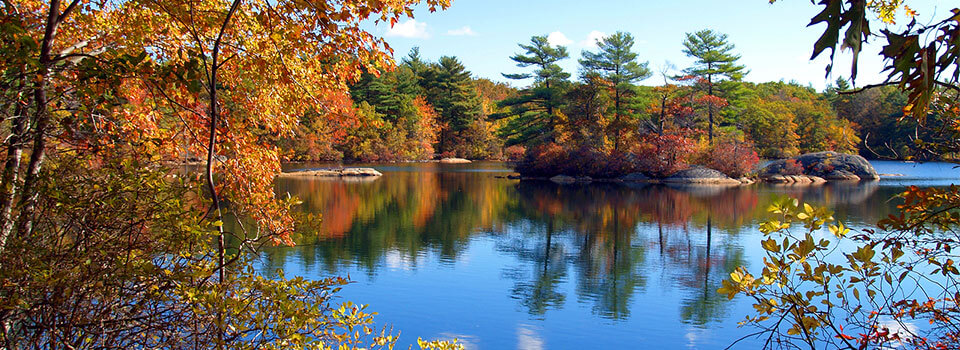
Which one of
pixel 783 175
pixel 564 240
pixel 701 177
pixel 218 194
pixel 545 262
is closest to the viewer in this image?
pixel 218 194

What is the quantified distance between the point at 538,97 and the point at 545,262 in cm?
2682

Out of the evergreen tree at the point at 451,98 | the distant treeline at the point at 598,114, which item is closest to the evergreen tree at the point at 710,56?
the distant treeline at the point at 598,114

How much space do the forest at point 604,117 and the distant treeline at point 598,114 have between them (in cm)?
8

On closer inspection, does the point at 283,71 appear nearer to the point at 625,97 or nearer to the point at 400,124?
the point at 625,97

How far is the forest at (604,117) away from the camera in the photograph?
30.5 metres

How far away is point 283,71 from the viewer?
4.33 m

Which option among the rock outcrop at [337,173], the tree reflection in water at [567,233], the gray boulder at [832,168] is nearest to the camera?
the tree reflection in water at [567,233]

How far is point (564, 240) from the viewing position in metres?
12.7

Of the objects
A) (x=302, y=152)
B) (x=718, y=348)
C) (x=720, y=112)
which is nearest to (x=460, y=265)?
(x=718, y=348)

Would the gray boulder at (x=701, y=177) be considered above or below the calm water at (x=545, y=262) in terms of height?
above

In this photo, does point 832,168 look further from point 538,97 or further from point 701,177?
point 538,97

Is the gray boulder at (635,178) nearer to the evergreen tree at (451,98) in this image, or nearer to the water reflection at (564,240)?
the water reflection at (564,240)

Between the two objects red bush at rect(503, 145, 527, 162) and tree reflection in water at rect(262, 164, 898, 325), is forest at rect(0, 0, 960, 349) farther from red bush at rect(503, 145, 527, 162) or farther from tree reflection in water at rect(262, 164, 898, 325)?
red bush at rect(503, 145, 527, 162)

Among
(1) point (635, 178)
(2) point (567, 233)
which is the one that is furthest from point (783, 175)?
(2) point (567, 233)
